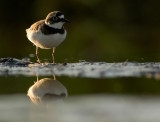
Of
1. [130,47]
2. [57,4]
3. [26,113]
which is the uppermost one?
[57,4]

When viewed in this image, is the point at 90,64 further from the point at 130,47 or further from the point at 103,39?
the point at 103,39

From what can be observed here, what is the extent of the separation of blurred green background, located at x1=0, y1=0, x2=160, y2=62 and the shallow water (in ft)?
11.3

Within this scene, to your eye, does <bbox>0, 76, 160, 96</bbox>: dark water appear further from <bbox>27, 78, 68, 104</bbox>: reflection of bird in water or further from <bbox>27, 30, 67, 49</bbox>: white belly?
<bbox>27, 30, 67, 49</bbox>: white belly

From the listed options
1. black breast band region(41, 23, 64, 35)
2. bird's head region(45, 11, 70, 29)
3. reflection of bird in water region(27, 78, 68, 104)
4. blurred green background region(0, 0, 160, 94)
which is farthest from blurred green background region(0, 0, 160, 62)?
reflection of bird in water region(27, 78, 68, 104)

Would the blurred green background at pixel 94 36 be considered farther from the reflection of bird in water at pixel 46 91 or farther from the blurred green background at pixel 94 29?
the reflection of bird in water at pixel 46 91

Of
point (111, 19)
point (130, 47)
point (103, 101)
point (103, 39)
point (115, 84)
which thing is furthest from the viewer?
point (111, 19)

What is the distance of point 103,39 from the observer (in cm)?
1950

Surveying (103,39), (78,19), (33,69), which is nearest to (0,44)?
(103,39)

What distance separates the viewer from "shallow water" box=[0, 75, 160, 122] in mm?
8828

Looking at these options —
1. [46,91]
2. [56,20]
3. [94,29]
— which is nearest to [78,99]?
[46,91]

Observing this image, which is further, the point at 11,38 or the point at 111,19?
the point at 111,19

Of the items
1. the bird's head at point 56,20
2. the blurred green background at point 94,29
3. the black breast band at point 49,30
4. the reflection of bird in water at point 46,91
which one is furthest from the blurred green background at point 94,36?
the black breast band at point 49,30

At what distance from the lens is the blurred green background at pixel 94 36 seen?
11570 millimetres

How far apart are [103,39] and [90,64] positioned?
5305 mm
